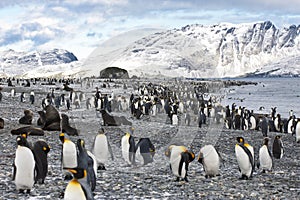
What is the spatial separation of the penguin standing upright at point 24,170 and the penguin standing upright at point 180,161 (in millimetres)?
2512

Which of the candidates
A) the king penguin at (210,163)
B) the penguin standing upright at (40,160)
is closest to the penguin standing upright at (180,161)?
the king penguin at (210,163)

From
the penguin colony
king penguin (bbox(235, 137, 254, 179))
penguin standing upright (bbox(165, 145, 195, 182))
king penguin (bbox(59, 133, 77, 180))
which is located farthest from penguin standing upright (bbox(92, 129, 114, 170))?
king penguin (bbox(235, 137, 254, 179))

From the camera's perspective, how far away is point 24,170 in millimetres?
6355

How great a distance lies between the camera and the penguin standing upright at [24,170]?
6.35 meters

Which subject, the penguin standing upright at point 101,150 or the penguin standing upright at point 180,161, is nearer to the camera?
the penguin standing upright at point 180,161

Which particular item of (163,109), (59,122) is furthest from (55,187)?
(163,109)

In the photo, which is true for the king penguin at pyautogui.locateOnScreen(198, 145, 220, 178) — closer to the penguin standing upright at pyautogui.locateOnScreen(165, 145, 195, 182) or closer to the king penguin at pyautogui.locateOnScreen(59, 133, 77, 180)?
the penguin standing upright at pyautogui.locateOnScreen(165, 145, 195, 182)

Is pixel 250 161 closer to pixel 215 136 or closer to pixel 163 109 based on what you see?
pixel 215 136

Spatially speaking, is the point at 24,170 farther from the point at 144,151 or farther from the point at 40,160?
the point at 144,151

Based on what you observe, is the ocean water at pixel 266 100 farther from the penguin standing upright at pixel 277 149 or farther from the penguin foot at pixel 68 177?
the penguin foot at pixel 68 177

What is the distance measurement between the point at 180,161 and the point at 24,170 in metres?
2.64

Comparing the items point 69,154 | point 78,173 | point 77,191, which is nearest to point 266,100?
point 69,154

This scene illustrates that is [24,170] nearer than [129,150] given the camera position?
Yes

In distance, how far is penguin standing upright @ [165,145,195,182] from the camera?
25.2ft
